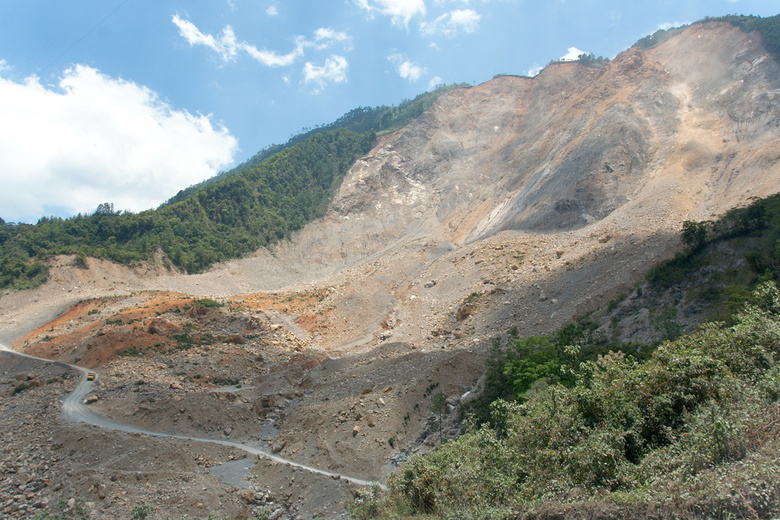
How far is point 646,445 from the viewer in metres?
8.18

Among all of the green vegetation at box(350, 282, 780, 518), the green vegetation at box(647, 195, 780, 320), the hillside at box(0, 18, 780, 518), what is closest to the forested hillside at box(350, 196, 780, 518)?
the green vegetation at box(350, 282, 780, 518)

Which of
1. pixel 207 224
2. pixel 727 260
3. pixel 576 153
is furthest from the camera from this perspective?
pixel 207 224

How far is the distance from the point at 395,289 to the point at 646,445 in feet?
118

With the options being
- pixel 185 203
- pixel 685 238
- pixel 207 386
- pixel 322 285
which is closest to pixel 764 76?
pixel 685 238

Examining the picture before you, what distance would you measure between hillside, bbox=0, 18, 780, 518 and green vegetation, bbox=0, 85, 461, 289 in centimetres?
237

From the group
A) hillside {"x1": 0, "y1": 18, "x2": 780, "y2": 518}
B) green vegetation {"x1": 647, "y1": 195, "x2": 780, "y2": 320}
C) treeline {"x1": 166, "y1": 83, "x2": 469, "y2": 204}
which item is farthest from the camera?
treeline {"x1": 166, "y1": 83, "x2": 469, "y2": 204}

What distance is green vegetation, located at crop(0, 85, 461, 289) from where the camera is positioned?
5094 centimetres

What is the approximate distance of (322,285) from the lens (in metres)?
48.5

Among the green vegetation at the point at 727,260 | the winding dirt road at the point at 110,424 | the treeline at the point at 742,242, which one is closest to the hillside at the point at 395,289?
the winding dirt road at the point at 110,424

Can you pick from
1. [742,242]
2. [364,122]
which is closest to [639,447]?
[742,242]

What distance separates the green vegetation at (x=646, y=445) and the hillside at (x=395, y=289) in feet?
22.2

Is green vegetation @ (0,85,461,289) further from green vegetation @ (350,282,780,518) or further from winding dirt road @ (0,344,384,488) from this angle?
green vegetation @ (350,282,780,518)

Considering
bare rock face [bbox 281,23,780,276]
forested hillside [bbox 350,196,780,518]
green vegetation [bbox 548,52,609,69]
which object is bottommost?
forested hillside [bbox 350,196,780,518]

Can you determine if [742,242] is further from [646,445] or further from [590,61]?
[590,61]
